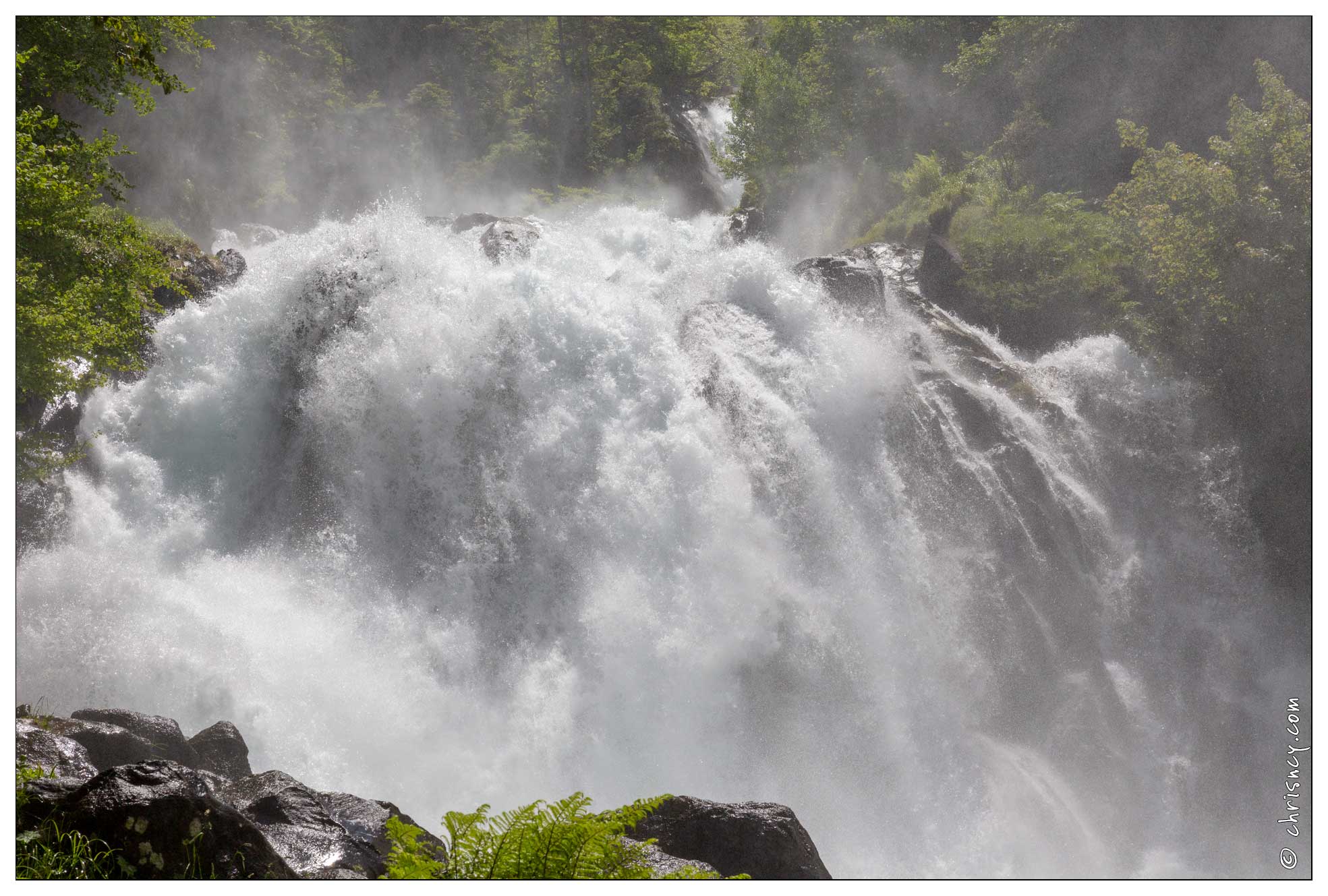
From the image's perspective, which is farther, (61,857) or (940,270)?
(940,270)

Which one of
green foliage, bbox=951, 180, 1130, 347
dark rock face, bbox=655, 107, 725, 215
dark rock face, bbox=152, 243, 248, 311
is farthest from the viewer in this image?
dark rock face, bbox=655, 107, 725, 215

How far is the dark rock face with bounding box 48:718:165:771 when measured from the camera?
5984mm

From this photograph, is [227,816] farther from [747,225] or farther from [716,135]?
[716,135]

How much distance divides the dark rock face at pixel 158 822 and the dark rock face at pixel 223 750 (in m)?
2.87

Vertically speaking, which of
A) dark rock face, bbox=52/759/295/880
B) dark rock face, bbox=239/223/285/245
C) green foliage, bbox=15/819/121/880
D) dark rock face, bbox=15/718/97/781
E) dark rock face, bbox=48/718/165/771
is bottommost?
green foliage, bbox=15/819/121/880

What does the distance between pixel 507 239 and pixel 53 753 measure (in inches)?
405

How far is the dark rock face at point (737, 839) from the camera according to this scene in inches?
227

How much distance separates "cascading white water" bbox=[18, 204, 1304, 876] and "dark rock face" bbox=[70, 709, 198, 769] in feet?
4.31

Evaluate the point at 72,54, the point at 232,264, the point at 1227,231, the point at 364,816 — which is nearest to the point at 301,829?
the point at 364,816

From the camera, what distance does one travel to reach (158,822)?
409cm

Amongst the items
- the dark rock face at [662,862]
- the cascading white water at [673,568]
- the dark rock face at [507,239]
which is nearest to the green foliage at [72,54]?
the cascading white water at [673,568]

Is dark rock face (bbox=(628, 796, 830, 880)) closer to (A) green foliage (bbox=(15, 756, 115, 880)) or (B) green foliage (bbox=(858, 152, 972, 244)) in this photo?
(A) green foliage (bbox=(15, 756, 115, 880))

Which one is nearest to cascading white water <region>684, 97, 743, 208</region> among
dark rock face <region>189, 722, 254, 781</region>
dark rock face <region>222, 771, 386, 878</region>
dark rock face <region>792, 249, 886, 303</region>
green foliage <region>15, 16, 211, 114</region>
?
dark rock face <region>792, 249, 886, 303</region>
